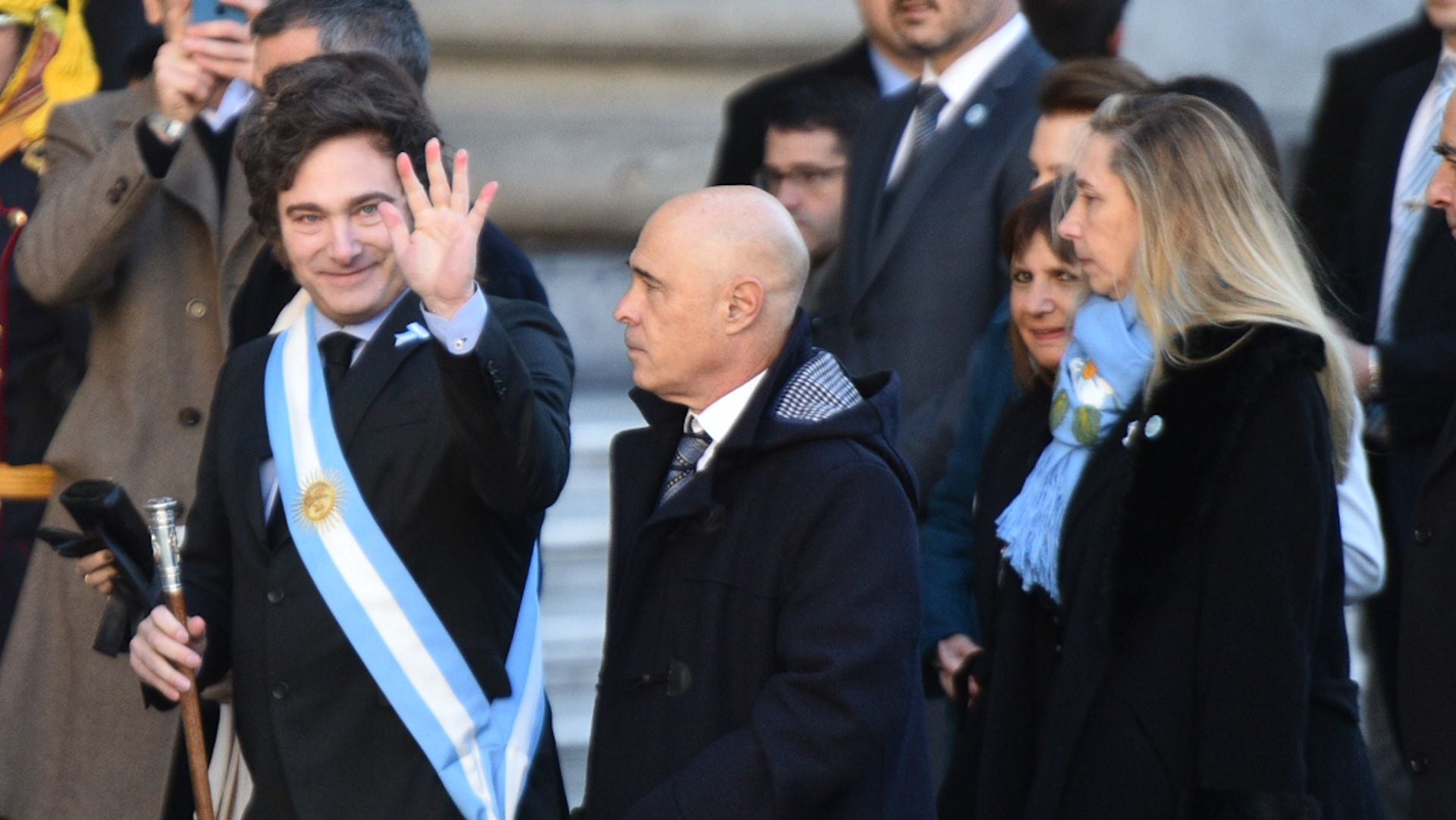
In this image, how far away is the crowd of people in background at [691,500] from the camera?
A: 3.08 m

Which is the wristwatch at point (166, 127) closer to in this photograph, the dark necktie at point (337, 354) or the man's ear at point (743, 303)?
the dark necktie at point (337, 354)

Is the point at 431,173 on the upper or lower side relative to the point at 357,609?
upper

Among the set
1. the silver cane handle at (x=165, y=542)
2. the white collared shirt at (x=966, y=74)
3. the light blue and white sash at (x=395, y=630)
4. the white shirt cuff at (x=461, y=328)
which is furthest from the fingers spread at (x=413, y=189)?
the white collared shirt at (x=966, y=74)

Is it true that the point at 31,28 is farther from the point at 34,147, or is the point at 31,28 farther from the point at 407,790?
the point at 407,790

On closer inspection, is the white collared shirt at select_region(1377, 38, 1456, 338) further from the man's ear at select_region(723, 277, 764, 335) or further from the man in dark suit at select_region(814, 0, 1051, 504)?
the man's ear at select_region(723, 277, 764, 335)

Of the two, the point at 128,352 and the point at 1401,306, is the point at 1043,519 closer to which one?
the point at 1401,306

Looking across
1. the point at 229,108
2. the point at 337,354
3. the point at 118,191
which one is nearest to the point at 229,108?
the point at 229,108

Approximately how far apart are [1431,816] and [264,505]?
171 cm

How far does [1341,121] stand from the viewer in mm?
5465

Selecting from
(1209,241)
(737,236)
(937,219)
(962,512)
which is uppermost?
(737,236)

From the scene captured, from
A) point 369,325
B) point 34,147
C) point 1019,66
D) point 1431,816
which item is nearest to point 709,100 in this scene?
point 1019,66

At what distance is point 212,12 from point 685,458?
155cm

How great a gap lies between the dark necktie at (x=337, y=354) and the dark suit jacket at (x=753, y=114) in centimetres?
220

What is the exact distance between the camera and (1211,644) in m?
3.29
